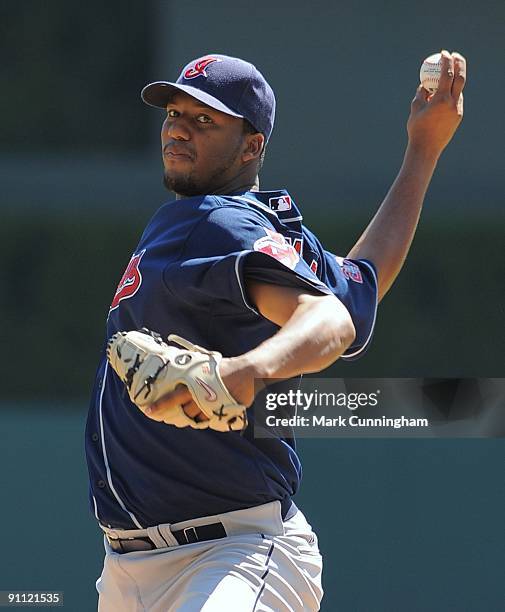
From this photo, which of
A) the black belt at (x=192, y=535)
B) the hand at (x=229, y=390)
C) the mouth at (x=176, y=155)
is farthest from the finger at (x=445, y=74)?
the hand at (x=229, y=390)

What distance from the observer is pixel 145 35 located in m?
4.98

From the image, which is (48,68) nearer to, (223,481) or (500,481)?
(500,481)

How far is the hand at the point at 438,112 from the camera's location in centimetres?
265

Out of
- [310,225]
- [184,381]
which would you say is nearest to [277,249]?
[184,381]

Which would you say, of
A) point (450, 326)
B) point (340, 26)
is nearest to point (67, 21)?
point (340, 26)

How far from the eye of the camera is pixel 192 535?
7.16 feet

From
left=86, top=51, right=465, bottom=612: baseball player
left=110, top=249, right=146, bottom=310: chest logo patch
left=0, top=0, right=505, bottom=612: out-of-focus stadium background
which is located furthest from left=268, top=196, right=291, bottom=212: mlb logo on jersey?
left=0, top=0, right=505, bottom=612: out-of-focus stadium background

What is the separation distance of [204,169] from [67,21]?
2.93 m

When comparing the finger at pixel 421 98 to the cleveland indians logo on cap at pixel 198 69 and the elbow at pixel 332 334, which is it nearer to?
the cleveland indians logo on cap at pixel 198 69

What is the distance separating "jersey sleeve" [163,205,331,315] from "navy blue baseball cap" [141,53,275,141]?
298mm

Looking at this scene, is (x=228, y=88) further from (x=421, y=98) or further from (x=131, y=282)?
(x=421, y=98)

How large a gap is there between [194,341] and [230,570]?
1.34ft

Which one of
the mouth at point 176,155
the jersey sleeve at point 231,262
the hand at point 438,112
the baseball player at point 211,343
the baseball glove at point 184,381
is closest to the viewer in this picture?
the baseball glove at point 184,381

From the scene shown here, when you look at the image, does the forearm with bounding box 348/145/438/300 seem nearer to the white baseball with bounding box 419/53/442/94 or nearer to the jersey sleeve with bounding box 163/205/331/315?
the white baseball with bounding box 419/53/442/94
